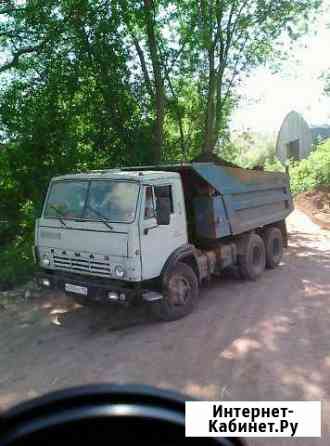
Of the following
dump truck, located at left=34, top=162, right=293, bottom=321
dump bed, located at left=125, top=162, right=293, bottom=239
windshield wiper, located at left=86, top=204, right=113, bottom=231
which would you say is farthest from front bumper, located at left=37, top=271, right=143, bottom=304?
dump bed, located at left=125, top=162, right=293, bottom=239

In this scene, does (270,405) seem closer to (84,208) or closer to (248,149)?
(84,208)

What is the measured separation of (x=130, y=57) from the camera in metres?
11.0

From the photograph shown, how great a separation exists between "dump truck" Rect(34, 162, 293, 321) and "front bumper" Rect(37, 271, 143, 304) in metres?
0.01

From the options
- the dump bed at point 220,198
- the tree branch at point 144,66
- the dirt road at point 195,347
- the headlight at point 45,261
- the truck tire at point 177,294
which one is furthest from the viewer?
the tree branch at point 144,66

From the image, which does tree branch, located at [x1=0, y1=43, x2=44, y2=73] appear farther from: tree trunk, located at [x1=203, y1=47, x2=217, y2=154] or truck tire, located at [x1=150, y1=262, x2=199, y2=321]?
truck tire, located at [x1=150, y1=262, x2=199, y2=321]

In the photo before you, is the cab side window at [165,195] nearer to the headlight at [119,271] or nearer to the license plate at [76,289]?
the headlight at [119,271]

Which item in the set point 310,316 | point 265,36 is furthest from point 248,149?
point 310,316

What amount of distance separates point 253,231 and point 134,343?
4269 millimetres

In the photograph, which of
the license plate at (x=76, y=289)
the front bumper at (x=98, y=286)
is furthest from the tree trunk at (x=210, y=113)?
the license plate at (x=76, y=289)

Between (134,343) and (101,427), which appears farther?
(134,343)

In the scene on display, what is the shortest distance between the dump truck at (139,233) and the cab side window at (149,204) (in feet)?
0.05

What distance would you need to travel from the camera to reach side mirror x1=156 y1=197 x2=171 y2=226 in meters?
5.50

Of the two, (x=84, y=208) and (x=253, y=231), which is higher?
(x=84, y=208)

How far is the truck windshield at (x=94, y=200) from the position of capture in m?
5.38
